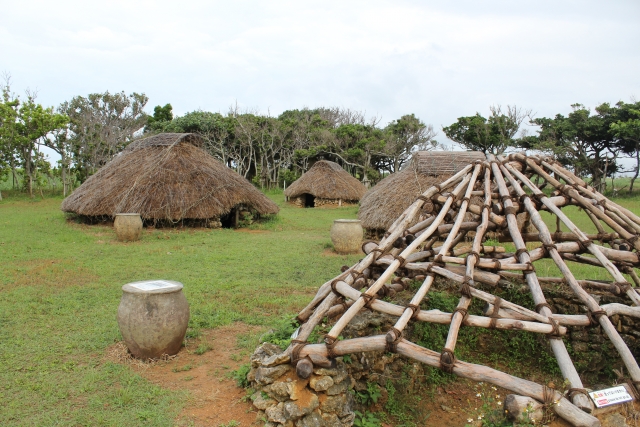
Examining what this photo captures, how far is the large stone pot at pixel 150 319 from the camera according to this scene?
445 centimetres

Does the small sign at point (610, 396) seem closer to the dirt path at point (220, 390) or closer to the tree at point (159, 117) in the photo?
the dirt path at point (220, 390)

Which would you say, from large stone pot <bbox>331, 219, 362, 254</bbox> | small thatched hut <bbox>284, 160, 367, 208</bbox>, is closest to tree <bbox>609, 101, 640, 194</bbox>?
small thatched hut <bbox>284, 160, 367, 208</bbox>

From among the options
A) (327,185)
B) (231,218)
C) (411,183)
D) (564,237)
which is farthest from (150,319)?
(327,185)

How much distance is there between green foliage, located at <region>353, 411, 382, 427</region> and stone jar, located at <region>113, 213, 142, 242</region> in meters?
9.01

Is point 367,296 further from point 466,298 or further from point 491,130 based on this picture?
point 491,130

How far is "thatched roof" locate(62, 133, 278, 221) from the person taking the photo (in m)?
12.8

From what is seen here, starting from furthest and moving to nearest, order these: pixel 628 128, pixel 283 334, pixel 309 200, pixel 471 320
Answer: pixel 309 200 < pixel 628 128 < pixel 283 334 < pixel 471 320

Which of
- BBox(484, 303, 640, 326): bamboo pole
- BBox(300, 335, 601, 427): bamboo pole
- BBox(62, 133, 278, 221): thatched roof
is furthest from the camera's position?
BBox(62, 133, 278, 221): thatched roof

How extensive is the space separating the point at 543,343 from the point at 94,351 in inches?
190

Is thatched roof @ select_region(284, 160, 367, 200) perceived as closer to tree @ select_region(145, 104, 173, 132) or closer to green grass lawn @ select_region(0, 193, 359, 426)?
green grass lawn @ select_region(0, 193, 359, 426)

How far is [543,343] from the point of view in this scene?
5012mm

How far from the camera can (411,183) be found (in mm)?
11898

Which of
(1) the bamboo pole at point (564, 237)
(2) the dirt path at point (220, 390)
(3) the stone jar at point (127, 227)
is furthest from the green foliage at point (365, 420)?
(3) the stone jar at point (127, 227)

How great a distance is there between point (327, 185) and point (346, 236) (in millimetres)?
12436
